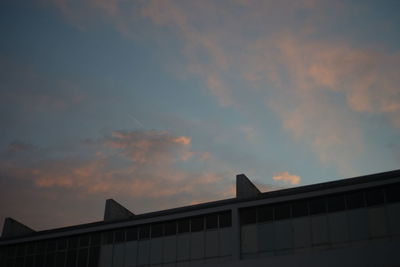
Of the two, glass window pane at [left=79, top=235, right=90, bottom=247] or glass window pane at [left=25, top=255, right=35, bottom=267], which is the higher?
glass window pane at [left=79, top=235, right=90, bottom=247]

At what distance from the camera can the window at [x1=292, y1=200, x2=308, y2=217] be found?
108 feet

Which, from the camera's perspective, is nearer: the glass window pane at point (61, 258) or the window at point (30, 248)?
the glass window pane at point (61, 258)

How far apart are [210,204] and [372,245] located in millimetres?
11135

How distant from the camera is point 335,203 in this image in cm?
3225

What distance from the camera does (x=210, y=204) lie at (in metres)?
36.1

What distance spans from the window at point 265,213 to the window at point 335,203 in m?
3.64

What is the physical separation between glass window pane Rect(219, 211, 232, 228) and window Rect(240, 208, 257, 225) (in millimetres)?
839

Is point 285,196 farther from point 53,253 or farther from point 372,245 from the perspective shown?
point 53,253

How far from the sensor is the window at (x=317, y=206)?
32.5 m

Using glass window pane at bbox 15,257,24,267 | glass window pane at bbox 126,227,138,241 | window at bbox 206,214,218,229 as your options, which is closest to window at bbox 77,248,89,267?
glass window pane at bbox 126,227,138,241

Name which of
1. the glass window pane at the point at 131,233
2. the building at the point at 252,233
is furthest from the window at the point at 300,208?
the glass window pane at the point at 131,233

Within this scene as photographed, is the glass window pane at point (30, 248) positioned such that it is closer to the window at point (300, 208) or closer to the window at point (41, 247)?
the window at point (41, 247)

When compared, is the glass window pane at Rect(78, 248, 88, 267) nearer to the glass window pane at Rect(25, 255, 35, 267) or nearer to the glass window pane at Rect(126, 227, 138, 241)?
the glass window pane at Rect(126, 227, 138, 241)

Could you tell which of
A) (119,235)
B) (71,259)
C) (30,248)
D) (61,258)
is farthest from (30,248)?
(119,235)
